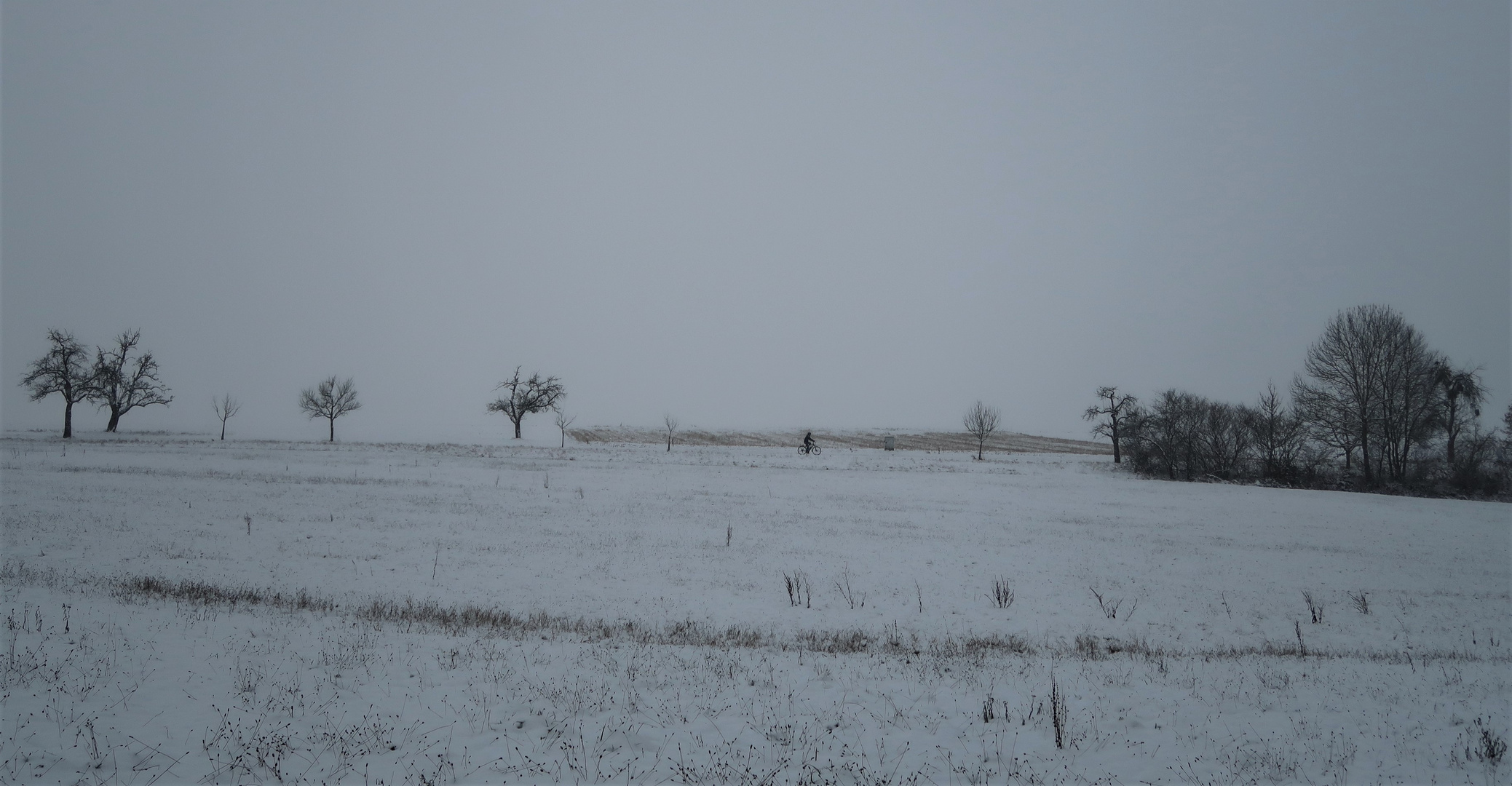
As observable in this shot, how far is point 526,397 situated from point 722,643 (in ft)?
224

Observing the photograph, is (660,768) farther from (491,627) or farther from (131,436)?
(131,436)

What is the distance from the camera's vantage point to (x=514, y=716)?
6.66 m

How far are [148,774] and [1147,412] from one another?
6152 cm

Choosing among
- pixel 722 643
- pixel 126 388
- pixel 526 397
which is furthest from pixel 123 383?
pixel 722 643

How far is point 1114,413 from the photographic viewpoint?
59469 millimetres

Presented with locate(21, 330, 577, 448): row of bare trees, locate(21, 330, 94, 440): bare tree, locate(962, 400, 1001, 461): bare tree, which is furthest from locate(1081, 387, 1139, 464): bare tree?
locate(21, 330, 94, 440): bare tree

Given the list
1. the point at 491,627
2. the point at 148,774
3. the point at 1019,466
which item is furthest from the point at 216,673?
the point at 1019,466

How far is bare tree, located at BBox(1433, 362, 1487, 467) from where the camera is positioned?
39.9 m

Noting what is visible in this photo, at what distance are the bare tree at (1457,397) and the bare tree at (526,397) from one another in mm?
76188

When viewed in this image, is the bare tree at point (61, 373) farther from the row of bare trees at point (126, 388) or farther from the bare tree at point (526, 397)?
the bare tree at point (526, 397)

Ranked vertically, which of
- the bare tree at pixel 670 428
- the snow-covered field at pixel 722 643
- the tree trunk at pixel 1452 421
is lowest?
the snow-covered field at pixel 722 643

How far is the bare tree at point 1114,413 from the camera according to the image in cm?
5869

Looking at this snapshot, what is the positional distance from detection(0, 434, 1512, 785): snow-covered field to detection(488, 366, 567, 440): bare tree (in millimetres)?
45364

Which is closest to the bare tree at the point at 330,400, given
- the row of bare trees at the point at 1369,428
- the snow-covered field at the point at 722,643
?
the snow-covered field at the point at 722,643
